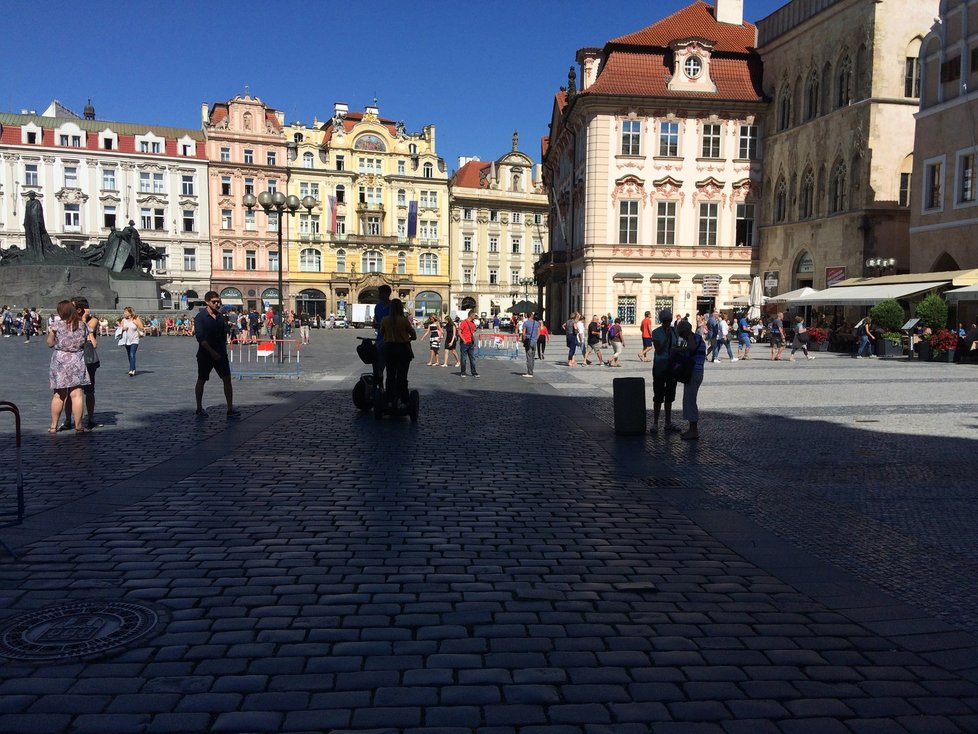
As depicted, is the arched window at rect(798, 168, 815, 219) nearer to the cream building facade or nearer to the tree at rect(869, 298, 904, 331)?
the cream building facade

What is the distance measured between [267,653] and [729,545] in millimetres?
3451

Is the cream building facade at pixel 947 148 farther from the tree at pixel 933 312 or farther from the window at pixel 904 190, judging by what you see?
the tree at pixel 933 312

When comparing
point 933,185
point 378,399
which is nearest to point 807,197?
point 933,185

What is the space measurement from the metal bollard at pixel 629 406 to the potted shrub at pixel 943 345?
18963mm

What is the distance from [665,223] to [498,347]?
1732 centimetres

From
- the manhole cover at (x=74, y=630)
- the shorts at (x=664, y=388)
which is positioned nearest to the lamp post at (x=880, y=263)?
the shorts at (x=664, y=388)

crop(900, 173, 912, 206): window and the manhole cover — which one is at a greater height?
crop(900, 173, 912, 206): window

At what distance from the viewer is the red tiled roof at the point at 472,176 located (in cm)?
8806

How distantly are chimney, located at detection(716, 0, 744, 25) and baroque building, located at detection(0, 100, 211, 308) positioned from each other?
4627 centimetres

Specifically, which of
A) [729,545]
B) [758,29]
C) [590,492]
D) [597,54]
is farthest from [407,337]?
[758,29]

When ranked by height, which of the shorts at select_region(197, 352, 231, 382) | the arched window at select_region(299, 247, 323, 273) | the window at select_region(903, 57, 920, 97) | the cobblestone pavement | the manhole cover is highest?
the window at select_region(903, 57, 920, 97)

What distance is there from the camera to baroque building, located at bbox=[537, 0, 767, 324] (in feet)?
143

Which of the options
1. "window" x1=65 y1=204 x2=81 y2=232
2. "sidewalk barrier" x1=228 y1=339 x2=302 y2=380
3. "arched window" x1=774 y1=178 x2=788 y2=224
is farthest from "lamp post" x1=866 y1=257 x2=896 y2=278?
"window" x1=65 y1=204 x2=81 y2=232

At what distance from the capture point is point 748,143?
44.6 m
